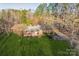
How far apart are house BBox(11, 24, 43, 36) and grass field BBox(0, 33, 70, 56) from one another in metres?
0.02

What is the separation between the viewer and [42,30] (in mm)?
1023

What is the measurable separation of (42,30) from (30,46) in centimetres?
11

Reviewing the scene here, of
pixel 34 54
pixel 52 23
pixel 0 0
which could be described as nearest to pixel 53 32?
pixel 52 23

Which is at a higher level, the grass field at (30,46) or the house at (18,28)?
the house at (18,28)

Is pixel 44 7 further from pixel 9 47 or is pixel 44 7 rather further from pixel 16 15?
pixel 9 47

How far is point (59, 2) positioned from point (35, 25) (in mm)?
184

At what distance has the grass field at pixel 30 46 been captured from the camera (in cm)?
101

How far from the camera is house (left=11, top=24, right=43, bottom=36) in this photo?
1.02 meters

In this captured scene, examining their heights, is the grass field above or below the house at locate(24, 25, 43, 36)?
below

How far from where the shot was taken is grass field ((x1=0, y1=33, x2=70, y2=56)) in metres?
1.01

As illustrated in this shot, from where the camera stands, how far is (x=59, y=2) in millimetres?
1034

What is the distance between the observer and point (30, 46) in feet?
3.34

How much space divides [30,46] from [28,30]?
9 centimetres

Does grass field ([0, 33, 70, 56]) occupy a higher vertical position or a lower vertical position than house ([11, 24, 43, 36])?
lower
